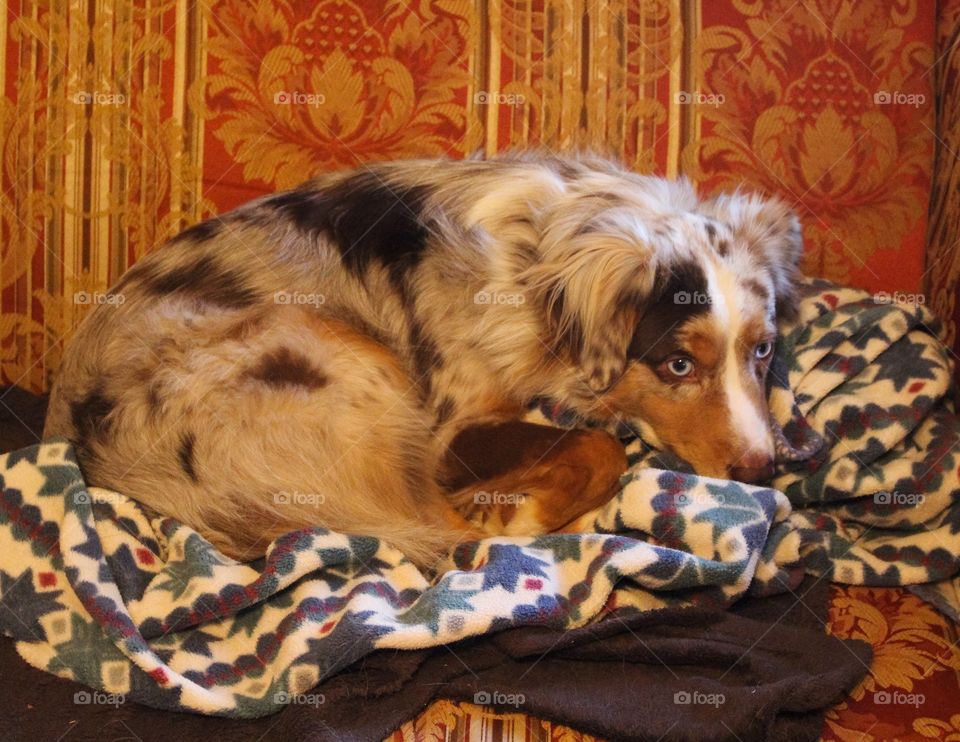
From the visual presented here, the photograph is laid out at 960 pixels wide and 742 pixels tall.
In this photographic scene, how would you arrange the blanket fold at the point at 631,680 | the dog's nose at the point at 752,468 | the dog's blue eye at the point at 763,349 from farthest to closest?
1. the dog's blue eye at the point at 763,349
2. the dog's nose at the point at 752,468
3. the blanket fold at the point at 631,680

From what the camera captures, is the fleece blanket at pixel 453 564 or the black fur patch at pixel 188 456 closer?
the fleece blanket at pixel 453 564

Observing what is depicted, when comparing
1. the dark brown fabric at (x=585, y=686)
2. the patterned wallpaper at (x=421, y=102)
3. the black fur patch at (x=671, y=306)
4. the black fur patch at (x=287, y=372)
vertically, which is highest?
the patterned wallpaper at (x=421, y=102)

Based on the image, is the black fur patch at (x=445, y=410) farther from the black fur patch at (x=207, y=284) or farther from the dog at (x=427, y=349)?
the black fur patch at (x=207, y=284)

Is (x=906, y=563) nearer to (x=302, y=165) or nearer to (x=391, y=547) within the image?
(x=391, y=547)

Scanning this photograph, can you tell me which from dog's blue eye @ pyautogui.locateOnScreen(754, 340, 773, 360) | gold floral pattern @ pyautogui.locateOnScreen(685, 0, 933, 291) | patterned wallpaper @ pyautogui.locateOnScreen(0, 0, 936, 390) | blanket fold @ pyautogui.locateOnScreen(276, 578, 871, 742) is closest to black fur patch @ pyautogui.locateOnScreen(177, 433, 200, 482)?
blanket fold @ pyautogui.locateOnScreen(276, 578, 871, 742)

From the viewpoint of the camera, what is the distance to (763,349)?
2.65 metres

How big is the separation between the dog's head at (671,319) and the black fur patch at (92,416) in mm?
1116

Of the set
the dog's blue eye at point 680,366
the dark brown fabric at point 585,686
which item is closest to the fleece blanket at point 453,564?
the dark brown fabric at point 585,686

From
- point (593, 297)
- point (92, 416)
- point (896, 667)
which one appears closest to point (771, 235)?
point (593, 297)

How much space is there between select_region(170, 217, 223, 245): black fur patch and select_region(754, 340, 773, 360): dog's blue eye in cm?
145

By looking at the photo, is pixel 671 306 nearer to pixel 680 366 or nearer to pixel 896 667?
pixel 680 366

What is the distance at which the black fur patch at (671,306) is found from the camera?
2.53m

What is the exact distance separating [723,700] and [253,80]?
6.84 feet

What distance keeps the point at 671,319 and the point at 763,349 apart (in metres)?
0.28
